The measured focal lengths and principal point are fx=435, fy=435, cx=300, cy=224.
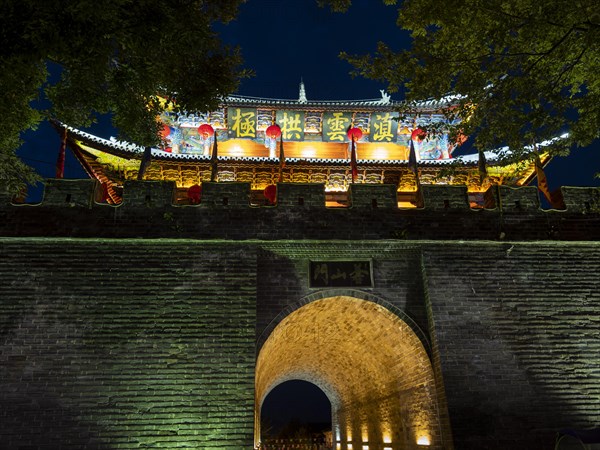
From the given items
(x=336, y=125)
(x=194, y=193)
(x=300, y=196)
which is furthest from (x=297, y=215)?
(x=336, y=125)

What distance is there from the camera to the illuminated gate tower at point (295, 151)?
1200 centimetres

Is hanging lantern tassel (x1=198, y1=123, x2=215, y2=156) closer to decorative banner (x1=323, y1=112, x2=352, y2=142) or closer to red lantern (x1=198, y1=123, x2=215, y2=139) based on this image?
red lantern (x1=198, y1=123, x2=215, y2=139)

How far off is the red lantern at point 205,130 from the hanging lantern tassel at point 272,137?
5.77 ft

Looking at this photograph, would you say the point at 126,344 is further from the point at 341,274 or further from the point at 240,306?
the point at 341,274

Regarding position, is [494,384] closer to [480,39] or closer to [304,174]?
[480,39]

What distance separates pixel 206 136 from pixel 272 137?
2.09 metres

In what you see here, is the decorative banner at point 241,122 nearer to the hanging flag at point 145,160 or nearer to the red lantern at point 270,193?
the red lantern at point 270,193

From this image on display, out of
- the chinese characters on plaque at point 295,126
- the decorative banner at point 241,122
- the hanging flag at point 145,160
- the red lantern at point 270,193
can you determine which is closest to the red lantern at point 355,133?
the chinese characters on plaque at point 295,126

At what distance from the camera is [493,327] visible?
21.2 feet

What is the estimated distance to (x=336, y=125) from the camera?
14133 millimetres

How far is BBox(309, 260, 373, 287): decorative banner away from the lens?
677cm

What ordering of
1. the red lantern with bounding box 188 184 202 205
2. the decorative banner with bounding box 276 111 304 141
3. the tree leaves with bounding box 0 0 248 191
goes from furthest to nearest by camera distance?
the decorative banner with bounding box 276 111 304 141 → the red lantern with bounding box 188 184 202 205 → the tree leaves with bounding box 0 0 248 191

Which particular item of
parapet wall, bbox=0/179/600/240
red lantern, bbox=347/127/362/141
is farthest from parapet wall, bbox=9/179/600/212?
red lantern, bbox=347/127/362/141

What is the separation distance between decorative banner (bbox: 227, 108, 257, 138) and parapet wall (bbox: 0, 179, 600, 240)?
7205mm
